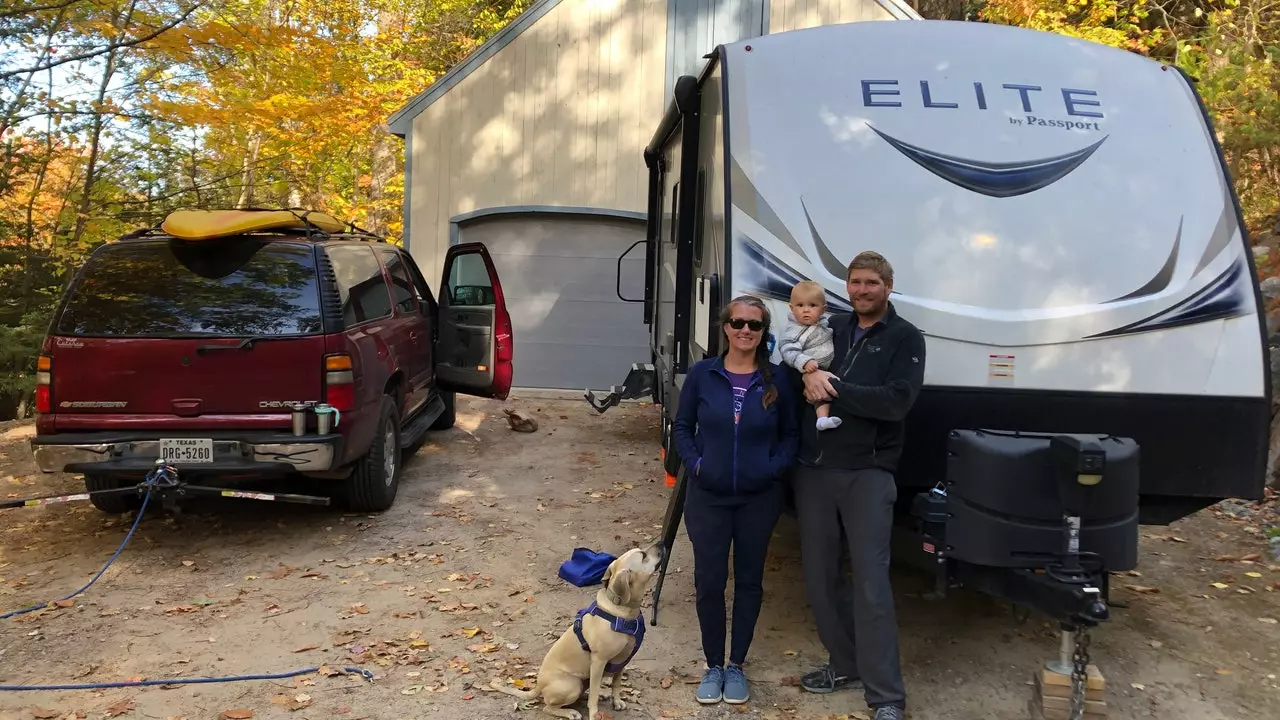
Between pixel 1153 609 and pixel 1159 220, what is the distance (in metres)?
2.14

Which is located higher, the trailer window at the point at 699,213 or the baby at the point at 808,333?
the trailer window at the point at 699,213

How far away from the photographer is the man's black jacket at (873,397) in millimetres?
3350

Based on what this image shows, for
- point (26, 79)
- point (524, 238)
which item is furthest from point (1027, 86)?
point (26, 79)

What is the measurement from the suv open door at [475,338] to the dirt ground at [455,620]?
1303mm

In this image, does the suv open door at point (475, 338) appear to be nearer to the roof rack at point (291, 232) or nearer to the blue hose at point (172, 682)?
the roof rack at point (291, 232)

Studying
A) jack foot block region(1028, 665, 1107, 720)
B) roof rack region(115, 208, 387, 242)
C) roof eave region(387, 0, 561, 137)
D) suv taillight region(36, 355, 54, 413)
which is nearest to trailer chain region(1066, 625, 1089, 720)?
jack foot block region(1028, 665, 1107, 720)

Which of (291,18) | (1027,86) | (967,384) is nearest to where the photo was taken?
(967,384)

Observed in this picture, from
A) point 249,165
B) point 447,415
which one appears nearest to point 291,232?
point 447,415

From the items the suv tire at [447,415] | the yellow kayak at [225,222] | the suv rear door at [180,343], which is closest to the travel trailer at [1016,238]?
the suv rear door at [180,343]

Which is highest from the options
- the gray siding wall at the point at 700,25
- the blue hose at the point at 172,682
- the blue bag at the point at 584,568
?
the gray siding wall at the point at 700,25

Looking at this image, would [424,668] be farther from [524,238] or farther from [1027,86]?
[524,238]

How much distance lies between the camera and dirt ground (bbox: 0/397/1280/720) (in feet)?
12.3

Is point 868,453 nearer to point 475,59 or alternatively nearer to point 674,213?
point 674,213

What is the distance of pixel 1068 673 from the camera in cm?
331
